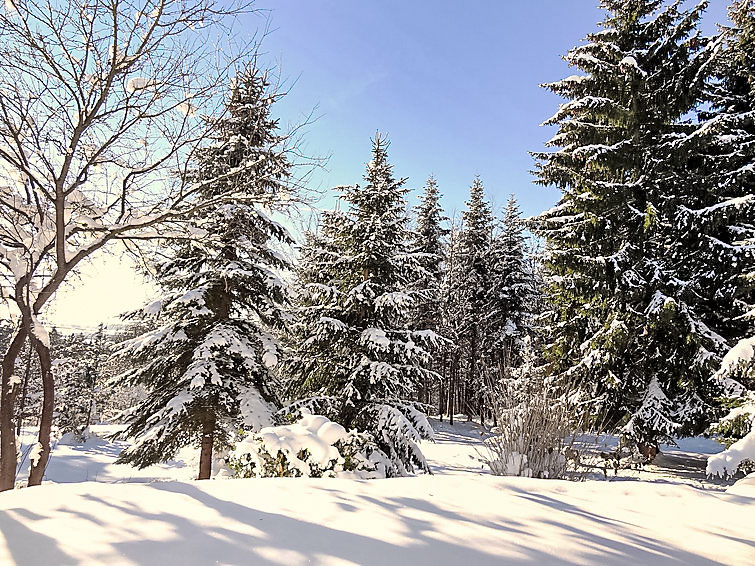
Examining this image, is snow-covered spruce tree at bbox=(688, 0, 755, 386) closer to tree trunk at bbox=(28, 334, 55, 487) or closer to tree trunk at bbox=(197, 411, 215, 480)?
tree trunk at bbox=(197, 411, 215, 480)

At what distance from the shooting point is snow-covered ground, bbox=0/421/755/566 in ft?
6.78

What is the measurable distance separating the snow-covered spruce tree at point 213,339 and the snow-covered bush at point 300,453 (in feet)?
12.2

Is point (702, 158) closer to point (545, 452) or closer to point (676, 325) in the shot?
point (676, 325)

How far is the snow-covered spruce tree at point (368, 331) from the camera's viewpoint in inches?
405

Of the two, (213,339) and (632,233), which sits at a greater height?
(632,233)

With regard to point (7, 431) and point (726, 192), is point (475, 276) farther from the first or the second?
point (7, 431)

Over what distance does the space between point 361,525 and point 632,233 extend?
10.4 metres

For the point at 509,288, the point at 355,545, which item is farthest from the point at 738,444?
the point at 509,288

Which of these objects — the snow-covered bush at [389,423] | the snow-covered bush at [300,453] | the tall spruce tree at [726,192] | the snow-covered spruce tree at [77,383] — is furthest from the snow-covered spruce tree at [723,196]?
the snow-covered spruce tree at [77,383]

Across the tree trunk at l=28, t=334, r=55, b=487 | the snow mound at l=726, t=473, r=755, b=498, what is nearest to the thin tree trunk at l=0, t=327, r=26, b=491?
the tree trunk at l=28, t=334, r=55, b=487

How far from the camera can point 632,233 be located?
34.1 ft

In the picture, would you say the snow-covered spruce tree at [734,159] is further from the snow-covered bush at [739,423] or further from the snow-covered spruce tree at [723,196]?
the snow-covered bush at [739,423]

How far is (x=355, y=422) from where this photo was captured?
10.6 meters

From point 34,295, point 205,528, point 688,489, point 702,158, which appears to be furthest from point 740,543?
point 702,158
